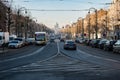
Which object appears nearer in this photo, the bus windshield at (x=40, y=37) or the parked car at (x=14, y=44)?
the parked car at (x=14, y=44)

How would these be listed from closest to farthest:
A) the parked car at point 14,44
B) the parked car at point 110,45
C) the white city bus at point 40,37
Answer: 1. the parked car at point 110,45
2. the parked car at point 14,44
3. the white city bus at point 40,37

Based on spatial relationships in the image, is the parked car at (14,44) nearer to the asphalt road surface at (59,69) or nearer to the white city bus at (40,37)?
the white city bus at (40,37)

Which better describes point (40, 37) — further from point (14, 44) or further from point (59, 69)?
point (59, 69)

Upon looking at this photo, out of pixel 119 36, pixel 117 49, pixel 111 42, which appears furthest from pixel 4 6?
pixel 117 49

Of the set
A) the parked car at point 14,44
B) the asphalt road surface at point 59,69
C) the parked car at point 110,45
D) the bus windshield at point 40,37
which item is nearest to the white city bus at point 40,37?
A: the bus windshield at point 40,37

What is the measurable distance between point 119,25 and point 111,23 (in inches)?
343

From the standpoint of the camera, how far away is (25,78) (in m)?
16.3

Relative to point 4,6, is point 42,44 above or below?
below

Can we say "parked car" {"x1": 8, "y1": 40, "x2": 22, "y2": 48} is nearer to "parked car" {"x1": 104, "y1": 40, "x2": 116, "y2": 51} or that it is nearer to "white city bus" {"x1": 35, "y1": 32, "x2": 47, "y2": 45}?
"white city bus" {"x1": 35, "y1": 32, "x2": 47, "y2": 45}

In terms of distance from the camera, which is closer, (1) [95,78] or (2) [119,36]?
(1) [95,78]

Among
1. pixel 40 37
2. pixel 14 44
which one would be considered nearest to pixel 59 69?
pixel 14 44

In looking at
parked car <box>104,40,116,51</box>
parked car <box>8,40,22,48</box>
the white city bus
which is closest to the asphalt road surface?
Result: parked car <box>104,40,116,51</box>

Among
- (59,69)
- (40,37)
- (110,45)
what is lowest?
(59,69)

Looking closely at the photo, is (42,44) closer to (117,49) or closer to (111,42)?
(111,42)
